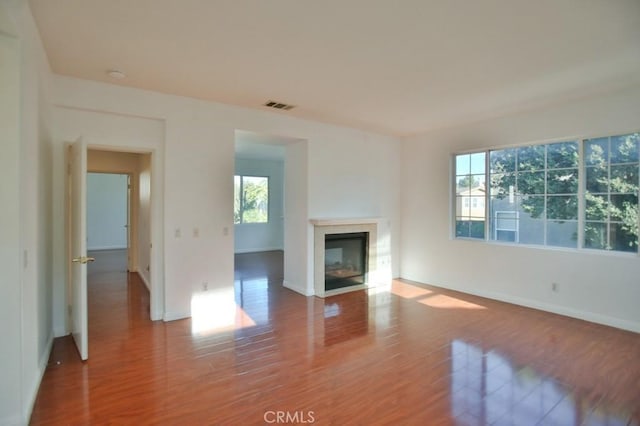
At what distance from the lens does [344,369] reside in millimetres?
2865

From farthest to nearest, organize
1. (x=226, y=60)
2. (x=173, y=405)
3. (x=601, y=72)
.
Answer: (x=601, y=72), (x=226, y=60), (x=173, y=405)

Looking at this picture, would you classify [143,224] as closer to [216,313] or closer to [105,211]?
[216,313]

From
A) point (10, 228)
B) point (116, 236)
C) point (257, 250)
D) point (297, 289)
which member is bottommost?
point (297, 289)

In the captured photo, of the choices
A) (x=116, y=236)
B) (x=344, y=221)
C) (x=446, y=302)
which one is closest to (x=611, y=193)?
(x=446, y=302)

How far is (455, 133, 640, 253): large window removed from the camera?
153 inches

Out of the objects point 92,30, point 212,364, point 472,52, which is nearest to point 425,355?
point 212,364

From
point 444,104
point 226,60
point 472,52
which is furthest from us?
point 444,104

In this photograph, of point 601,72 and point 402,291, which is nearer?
point 601,72

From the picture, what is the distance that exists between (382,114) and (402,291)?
9.16ft

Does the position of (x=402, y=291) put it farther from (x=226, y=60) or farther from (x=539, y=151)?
(x=226, y=60)

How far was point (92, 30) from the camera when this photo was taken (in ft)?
8.36

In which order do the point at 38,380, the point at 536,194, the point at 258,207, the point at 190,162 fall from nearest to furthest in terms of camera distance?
the point at 38,380, the point at 190,162, the point at 536,194, the point at 258,207

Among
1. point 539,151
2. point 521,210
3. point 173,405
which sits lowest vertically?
point 173,405

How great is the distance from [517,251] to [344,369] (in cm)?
328
